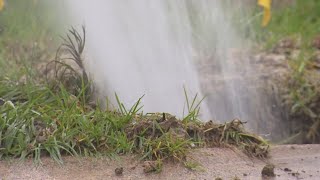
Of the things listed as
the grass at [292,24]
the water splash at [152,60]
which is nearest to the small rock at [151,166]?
the water splash at [152,60]

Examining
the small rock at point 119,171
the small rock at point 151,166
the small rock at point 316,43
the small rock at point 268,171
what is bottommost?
the small rock at point 119,171

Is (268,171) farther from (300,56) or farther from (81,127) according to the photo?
(300,56)

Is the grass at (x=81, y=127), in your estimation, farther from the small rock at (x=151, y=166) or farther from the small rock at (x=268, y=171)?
the small rock at (x=268, y=171)

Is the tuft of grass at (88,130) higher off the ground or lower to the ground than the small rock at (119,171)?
higher

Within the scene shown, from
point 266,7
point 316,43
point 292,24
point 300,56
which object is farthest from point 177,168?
point 292,24

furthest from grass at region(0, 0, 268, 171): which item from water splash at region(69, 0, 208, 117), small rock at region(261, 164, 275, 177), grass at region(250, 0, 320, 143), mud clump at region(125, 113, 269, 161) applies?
grass at region(250, 0, 320, 143)

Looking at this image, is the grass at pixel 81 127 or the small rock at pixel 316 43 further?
the small rock at pixel 316 43

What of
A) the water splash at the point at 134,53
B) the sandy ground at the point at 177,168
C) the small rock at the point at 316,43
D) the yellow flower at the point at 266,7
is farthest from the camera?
the small rock at the point at 316,43

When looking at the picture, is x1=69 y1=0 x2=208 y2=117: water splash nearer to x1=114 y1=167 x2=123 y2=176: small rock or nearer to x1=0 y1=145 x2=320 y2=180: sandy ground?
x1=0 y1=145 x2=320 y2=180: sandy ground

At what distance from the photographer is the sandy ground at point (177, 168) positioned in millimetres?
3898

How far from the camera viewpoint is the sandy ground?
390 cm

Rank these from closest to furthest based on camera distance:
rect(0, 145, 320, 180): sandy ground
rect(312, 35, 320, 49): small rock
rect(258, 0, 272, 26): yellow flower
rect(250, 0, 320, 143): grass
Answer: rect(0, 145, 320, 180): sandy ground < rect(258, 0, 272, 26): yellow flower < rect(250, 0, 320, 143): grass < rect(312, 35, 320, 49): small rock

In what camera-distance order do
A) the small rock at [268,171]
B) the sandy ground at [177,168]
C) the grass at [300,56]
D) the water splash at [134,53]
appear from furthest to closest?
the grass at [300,56] < the water splash at [134,53] < the small rock at [268,171] < the sandy ground at [177,168]

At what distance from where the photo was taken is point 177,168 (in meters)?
3.99
